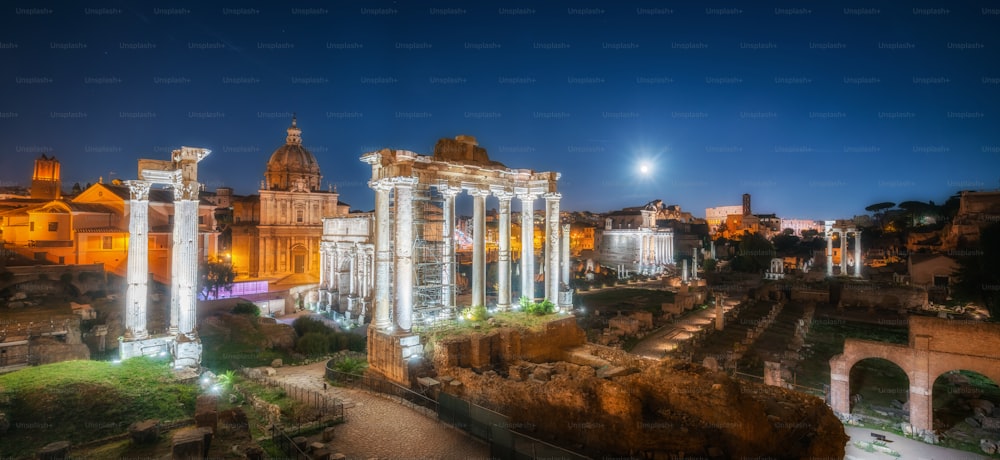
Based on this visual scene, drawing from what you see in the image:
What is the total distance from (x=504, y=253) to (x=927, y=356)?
14864 millimetres

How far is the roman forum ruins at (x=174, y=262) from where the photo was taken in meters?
15.4

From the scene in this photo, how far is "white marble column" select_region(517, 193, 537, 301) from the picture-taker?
2003cm

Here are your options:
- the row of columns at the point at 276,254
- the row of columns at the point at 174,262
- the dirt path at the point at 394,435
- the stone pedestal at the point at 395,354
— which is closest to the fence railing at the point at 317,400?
the dirt path at the point at 394,435

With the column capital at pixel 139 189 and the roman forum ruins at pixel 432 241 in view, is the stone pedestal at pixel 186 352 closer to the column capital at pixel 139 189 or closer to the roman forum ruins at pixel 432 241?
the column capital at pixel 139 189

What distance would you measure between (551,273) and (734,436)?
1133 cm

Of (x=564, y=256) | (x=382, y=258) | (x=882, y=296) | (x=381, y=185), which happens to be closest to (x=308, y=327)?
(x=382, y=258)

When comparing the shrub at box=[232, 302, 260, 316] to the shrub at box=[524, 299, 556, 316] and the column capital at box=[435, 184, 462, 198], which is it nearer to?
the column capital at box=[435, 184, 462, 198]

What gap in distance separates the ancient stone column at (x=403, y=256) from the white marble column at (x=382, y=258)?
1.63 ft

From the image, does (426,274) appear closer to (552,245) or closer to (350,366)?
(350,366)

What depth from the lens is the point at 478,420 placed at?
456 inches

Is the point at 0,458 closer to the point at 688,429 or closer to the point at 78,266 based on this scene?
the point at 688,429

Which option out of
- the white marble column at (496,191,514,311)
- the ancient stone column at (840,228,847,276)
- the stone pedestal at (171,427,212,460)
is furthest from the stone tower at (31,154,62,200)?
the ancient stone column at (840,228,847,276)

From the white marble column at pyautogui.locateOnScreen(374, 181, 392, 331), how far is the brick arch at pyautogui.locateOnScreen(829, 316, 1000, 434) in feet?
51.9

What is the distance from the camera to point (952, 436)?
15.0m
